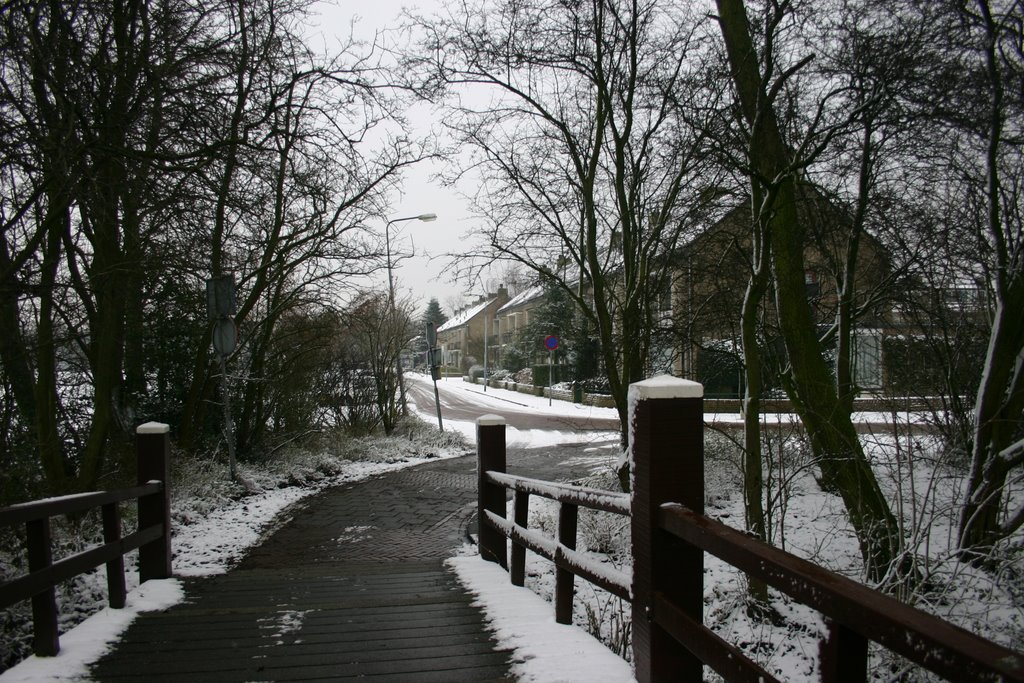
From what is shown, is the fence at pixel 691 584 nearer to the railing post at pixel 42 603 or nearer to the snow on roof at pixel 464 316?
the railing post at pixel 42 603

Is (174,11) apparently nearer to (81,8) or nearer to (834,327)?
(81,8)

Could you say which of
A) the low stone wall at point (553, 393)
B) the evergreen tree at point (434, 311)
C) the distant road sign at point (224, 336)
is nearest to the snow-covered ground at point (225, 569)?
the distant road sign at point (224, 336)

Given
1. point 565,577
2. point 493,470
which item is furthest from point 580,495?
point 493,470

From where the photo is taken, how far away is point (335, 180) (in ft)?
32.9

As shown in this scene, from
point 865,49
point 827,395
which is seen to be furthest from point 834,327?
point 865,49

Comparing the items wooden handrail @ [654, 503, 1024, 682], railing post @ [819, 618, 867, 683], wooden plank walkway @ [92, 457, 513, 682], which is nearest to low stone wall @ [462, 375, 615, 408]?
wooden plank walkway @ [92, 457, 513, 682]

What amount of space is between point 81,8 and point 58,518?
190 inches

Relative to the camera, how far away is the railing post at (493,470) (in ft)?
18.4

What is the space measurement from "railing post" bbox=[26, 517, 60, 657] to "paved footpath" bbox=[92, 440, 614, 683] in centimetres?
30

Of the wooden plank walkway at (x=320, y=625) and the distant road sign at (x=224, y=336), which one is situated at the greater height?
the distant road sign at (x=224, y=336)

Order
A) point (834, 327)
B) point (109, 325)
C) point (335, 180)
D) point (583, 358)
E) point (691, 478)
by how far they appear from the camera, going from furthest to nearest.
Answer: point (583, 358)
point (335, 180)
point (834, 327)
point (109, 325)
point (691, 478)

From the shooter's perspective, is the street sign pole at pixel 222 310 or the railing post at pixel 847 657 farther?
the street sign pole at pixel 222 310

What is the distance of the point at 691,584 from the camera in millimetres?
2586

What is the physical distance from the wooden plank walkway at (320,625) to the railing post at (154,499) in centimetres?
29
